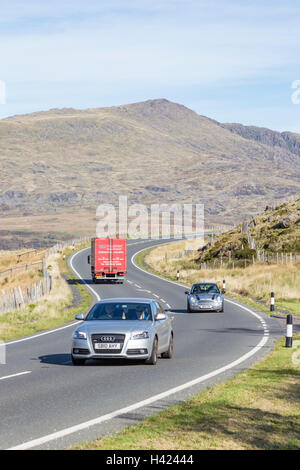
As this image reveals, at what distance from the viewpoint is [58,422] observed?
951 cm

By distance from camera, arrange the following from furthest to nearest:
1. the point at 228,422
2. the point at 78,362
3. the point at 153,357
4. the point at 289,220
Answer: the point at 289,220
the point at 78,362
the point at 153,357
the point at 228,422

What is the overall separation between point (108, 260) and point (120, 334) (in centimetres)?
3940

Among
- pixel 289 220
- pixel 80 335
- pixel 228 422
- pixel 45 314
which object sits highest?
pixel 289 220

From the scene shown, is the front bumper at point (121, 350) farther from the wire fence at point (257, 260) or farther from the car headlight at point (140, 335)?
the wire fence at point (257, 260)

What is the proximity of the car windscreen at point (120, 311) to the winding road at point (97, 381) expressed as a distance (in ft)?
3.34

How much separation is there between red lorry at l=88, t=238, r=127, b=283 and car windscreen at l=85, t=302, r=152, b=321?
3756cm

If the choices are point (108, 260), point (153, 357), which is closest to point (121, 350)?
point (153, 357)

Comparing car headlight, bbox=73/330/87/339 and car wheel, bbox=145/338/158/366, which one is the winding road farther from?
car headlight, bbox=73/330/87/339

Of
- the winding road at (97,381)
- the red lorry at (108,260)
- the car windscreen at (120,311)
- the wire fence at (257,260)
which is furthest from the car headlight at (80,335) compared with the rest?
the wire fence at (257,260)

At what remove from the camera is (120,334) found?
15.2 meters

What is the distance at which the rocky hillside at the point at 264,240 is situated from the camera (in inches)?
2761

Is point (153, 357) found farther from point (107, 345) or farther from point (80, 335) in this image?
point (80, 335)

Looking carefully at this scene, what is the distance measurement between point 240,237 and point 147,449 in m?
73.4

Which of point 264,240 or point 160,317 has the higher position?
point 264,240
